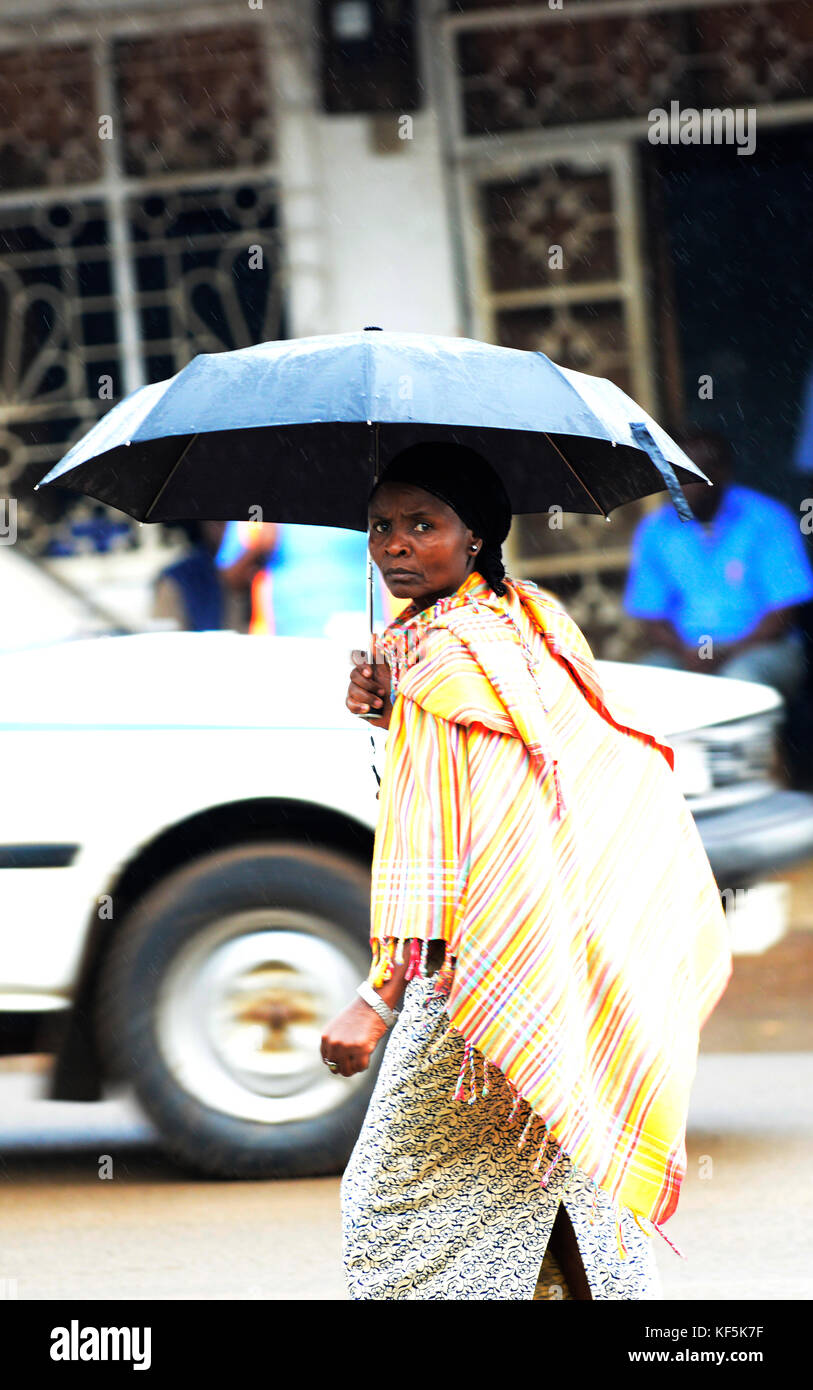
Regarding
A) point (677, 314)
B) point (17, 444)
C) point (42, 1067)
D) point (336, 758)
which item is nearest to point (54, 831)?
point (336, 758)

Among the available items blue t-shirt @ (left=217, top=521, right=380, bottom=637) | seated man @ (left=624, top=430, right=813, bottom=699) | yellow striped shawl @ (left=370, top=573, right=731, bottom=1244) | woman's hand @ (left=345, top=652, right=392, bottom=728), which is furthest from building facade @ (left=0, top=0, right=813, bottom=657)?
yellow striped shawl @ (left=370, top=573, right=731, bottom=1244)

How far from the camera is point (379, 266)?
1001 centimetres

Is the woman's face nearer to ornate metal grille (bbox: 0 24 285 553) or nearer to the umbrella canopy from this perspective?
the umbrella canopy

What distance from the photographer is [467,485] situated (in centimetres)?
320

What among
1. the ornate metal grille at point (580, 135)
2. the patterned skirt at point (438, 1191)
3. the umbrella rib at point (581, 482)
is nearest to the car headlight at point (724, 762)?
the umbrella rib at point (581, 482)

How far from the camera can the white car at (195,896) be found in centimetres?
527

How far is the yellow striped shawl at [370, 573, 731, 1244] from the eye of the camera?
9.79 ft

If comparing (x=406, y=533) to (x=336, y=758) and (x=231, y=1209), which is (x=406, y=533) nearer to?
(x=336, y=758)

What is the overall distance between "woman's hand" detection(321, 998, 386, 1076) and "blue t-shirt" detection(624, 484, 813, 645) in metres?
5.28

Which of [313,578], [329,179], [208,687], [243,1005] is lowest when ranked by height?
[243,1005]

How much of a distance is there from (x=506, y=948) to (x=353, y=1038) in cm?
27

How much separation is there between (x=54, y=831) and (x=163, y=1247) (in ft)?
3.69

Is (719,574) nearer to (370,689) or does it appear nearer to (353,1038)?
(370,689)

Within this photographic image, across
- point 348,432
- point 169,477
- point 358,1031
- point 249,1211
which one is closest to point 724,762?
point 249,1211
